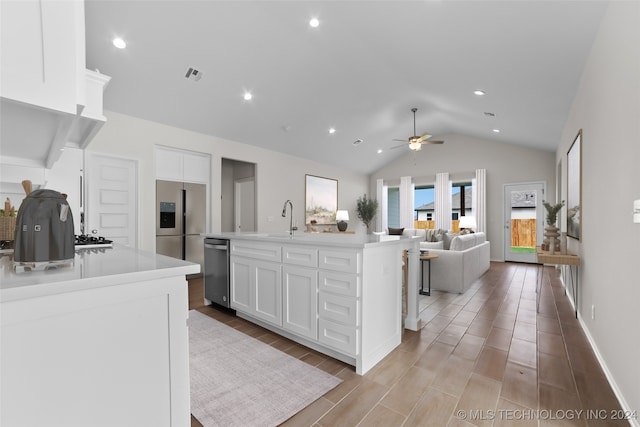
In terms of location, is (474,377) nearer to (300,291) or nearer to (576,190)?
(300,291)

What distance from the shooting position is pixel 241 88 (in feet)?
14.2

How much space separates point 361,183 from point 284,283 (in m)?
7.37

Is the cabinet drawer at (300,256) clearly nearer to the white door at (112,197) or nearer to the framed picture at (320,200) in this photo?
the white door at (112,197)

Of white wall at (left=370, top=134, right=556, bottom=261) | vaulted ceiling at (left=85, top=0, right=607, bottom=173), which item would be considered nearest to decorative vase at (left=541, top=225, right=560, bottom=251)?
vaulted ceiling at (left=85, top=0, right=607, bottom=173)

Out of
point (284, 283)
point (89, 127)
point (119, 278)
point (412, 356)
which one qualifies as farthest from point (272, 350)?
point (89, 127)

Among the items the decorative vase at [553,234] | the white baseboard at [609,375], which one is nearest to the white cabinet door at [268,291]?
the white baseboard at [609,375]

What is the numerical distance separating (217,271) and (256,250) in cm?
88

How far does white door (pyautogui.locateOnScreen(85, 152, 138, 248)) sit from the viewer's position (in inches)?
157

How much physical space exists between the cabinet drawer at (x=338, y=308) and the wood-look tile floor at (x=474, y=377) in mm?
367

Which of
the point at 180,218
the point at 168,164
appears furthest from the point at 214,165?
the point at 180,218

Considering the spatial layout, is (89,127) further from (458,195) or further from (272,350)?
(458,195)

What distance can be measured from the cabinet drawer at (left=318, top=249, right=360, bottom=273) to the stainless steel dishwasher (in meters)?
1.47

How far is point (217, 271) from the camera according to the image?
11.3ft

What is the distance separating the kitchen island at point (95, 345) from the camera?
29.2 inches
